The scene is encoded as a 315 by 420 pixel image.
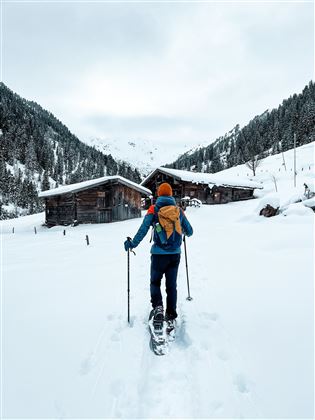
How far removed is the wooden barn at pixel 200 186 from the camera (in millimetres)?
29472

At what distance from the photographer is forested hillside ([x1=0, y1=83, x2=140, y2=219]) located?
64.1 meters

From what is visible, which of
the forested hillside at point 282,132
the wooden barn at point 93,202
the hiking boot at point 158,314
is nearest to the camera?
the hiking boot at point 158,314

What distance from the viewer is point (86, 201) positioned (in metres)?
21.9

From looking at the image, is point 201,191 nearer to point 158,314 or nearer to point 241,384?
point 158,314

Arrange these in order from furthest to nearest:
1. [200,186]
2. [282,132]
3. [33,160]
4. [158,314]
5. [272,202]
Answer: [33,160] < [282,132] < [200,186] < [272,202] < [158,314]

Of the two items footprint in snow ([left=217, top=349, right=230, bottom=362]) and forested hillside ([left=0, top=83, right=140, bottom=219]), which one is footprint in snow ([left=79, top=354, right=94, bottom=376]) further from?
forested hillside ([left=0, top=83, right=140, bottom=219])

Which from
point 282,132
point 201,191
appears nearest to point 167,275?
point 201,191

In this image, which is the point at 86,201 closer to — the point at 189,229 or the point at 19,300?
the point at 19,300

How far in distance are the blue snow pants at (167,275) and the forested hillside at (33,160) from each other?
2367 inches

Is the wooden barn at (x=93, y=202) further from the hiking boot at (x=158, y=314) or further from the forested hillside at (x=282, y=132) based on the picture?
the forested hillside at (x=282, y=132)

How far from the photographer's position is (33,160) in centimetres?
8831

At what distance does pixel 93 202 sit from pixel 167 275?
760 inches

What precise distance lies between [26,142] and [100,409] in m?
111

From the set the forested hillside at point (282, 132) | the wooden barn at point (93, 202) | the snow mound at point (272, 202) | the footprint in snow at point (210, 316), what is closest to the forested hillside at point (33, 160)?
the wooden barn at point (93, 202)
